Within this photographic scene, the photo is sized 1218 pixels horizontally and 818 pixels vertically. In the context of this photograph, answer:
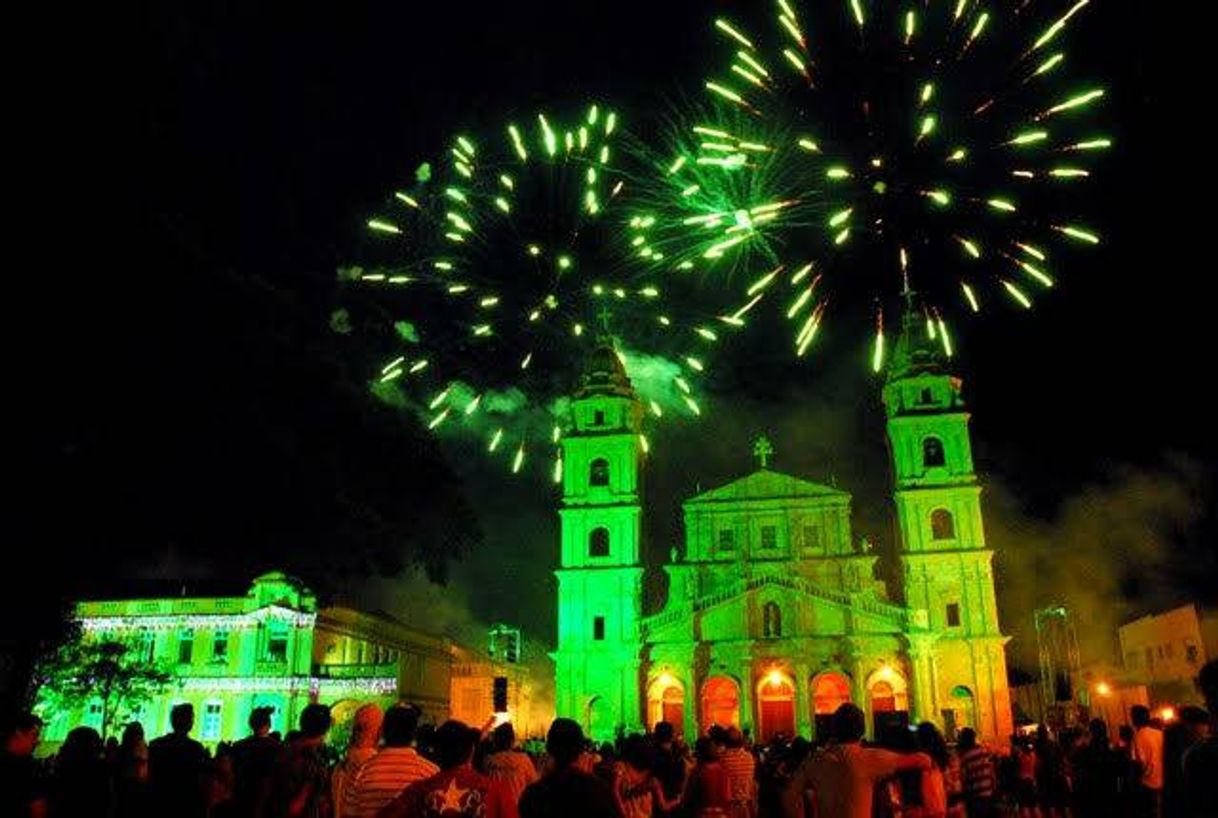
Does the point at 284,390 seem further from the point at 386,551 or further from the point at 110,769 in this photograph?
the point at 110,769

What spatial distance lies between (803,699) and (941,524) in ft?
34.6

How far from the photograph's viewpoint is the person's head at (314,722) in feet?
22.3

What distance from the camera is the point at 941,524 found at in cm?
4703

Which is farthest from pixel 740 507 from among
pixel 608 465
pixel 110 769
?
pixel 110 769

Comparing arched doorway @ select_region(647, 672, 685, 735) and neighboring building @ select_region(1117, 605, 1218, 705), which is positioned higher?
neighboring building @ select_region(1117, 605, 1218, 705)

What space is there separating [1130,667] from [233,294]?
157 feet

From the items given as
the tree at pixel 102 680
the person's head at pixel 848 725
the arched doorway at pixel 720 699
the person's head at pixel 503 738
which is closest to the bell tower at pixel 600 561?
the arched doorway at pixel 720 699

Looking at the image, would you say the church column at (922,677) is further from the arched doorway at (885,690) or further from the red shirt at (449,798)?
the red shirt at (449,798)

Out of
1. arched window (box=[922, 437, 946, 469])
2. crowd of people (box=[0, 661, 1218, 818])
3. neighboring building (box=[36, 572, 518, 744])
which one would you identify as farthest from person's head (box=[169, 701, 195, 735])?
arched window (box=[922, 437, 946, 469])

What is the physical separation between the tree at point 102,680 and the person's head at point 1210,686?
3922cm

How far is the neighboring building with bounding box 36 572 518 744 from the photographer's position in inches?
1606

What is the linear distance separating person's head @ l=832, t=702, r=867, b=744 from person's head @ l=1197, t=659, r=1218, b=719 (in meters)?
2.02

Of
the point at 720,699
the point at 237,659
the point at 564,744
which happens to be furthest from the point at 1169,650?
the point at 564,744

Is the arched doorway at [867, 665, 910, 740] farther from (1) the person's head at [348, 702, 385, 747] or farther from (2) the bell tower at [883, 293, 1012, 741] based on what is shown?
(1) the person's head at [348, 702, 385, 747]
